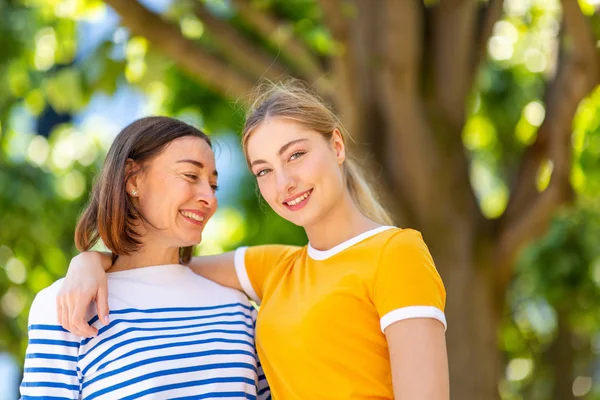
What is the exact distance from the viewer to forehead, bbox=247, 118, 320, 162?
233 centimetres

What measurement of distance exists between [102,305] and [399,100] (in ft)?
8.85

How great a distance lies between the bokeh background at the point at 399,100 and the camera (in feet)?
14.8

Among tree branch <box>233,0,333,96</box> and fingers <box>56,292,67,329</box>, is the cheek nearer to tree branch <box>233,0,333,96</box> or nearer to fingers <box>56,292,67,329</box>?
fingers <box>56,292,67,329</box>

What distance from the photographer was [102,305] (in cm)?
232

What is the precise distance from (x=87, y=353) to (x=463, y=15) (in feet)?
10.8

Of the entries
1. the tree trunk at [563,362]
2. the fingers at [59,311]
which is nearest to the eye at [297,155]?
the fingers at [59,311]

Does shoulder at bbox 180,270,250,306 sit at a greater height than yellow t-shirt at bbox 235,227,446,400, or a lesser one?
greater

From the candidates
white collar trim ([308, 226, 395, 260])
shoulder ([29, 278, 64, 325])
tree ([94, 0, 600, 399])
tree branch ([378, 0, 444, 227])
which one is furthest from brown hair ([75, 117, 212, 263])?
tree branch ([378, 0, 444, 227])

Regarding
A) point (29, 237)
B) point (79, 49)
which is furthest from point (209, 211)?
point (29, 237)

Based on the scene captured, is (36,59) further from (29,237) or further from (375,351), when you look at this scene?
(375,351)

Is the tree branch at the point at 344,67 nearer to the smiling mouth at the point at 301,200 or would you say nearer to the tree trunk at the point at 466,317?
the tree trunk at the point at 466,317

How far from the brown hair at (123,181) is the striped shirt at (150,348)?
119 mm

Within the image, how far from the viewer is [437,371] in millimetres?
2008

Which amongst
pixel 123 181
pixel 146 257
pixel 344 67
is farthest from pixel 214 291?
pixel 344 67
